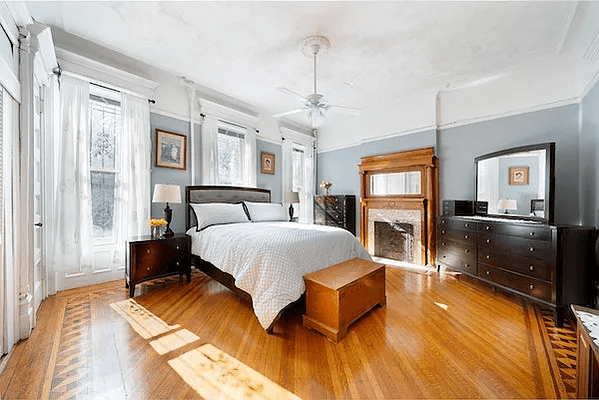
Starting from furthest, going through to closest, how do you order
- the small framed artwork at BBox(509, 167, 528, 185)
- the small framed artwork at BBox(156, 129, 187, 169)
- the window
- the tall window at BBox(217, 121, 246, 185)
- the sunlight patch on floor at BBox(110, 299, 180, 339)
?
the window → the tall window at BBox(217, 121, 246, 185) → the small framed artwork at BBox(156, 129, 187, 169) → the small framed artwork at BBox(509, 167, 528, 185) → the sunlight patch on floor at BBox(110, 299, 180, 339)

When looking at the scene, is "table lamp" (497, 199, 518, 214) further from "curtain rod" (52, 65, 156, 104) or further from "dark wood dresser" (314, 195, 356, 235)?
"curtain rod" (52, 65, 156, 104)

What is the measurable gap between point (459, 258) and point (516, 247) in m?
0.83

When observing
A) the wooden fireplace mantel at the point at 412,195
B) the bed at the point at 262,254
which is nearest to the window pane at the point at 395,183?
the wooden fireplace mantel at the point at 412,195

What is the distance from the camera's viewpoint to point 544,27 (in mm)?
2686

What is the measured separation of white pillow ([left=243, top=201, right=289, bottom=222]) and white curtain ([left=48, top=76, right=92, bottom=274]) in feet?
6.74

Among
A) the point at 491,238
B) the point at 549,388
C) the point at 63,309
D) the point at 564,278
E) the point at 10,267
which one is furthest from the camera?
the point at 491,238

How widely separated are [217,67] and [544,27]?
3.87 metres

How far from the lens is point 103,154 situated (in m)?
3.19

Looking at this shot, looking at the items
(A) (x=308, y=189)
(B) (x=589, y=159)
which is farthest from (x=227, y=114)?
(B) (x=589, y=159)

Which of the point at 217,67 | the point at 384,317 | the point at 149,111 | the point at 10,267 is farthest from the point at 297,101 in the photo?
the point at 10,267

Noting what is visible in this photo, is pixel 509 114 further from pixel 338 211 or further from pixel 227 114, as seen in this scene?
pixel 227 114

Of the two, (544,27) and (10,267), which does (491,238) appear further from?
(10,267)

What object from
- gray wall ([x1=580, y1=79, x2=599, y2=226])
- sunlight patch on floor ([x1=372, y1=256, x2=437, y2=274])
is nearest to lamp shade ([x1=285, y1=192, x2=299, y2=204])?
sunlight patch on floor ([x1=372, y1=256, x2=437, y2=274])

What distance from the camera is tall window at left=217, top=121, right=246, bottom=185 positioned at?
4504 millimetres
